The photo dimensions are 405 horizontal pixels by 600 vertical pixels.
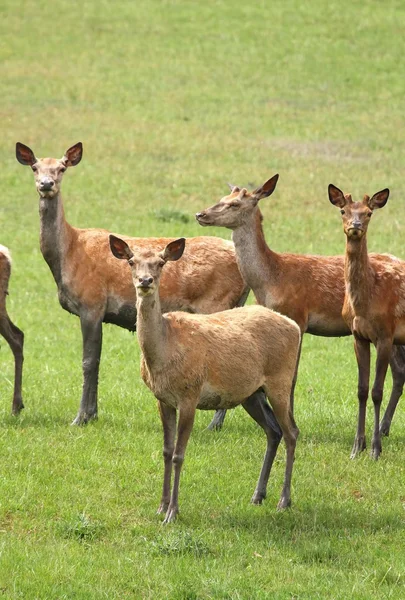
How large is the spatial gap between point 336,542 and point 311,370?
6.50m

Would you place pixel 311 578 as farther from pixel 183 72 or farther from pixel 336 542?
pixel 183 72

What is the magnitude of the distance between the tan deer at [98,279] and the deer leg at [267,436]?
98.0 inches

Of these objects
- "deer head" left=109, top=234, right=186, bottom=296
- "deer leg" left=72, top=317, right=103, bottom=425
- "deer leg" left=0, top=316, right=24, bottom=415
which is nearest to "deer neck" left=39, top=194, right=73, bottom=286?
"deer leg" left=72, top=317, right=103, bottom=425

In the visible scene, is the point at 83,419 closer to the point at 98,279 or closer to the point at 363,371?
the point at 98,279

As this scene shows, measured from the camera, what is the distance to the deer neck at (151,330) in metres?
8.93

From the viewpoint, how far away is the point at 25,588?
776 centimetres

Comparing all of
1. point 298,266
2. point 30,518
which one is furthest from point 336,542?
point 298,266

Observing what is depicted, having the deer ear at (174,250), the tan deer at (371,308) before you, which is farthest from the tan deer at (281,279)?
the deer ear at (174,250)

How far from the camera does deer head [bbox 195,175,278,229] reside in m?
11.8

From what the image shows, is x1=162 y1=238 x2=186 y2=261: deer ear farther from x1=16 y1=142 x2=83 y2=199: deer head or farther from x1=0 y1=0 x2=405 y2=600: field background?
x1=16 y1=142 x2=83 y2=199: deer head

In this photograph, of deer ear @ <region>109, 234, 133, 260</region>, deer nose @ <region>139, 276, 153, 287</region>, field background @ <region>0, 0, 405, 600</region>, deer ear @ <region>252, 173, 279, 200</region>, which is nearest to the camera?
field background @ <region>0, 0, 405, 600</region>

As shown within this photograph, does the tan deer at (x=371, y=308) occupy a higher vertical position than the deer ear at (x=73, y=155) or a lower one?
lower

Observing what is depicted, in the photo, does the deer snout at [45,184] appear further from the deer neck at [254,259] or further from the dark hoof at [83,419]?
the dark hoof at [83,419]

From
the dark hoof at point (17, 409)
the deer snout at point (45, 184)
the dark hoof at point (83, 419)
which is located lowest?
the dark hoof at point (17, 409)
